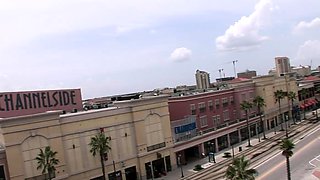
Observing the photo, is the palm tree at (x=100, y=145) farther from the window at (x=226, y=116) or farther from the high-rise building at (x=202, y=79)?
the high-rise building at (x=202, y=79)

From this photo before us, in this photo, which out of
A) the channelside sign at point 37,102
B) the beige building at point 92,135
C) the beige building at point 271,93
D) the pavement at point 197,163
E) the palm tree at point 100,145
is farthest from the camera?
the beige building at point 271,93

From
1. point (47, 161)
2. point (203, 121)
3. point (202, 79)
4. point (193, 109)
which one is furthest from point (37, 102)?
point (202, 79)

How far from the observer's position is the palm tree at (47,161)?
54000 millimetres

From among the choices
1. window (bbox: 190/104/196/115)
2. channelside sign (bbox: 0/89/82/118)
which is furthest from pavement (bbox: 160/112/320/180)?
channelside sign (bbox: 0/89/82/118)

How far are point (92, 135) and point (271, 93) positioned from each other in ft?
236

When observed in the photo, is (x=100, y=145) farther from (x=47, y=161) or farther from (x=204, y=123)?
(x=204, y=123)

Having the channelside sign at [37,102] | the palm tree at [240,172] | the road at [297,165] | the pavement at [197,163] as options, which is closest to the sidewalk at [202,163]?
the pavement at [197,163]

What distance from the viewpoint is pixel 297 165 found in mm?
70250

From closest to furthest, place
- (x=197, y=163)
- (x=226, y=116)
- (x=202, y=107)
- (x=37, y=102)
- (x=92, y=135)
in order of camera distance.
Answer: (x=37, y=102) < (x=92, y=135) < (x=197, y=163) < (x=202, y=107) < (x=226, y=116)

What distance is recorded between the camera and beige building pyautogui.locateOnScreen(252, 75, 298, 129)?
374ft

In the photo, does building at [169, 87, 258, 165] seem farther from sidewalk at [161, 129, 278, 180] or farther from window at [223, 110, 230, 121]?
sidewalk at [161, 129, 278, 180]

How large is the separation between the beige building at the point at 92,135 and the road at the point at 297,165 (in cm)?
1786

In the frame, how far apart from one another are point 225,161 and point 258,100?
30097 mm

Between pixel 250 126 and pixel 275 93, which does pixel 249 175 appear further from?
pixel 275 93
